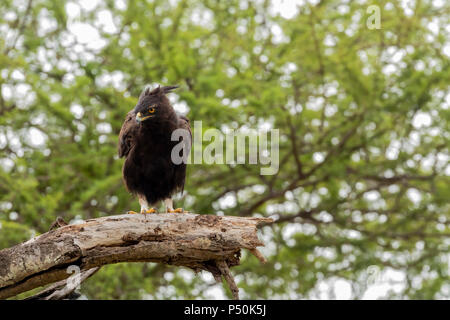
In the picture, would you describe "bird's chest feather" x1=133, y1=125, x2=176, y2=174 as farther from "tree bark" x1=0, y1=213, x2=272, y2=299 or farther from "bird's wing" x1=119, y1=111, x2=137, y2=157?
"tree bark" x1=0, y1=213, x2=272, y2=299

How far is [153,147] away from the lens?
6.56m

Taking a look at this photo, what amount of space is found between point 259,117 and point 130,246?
4.69 meters

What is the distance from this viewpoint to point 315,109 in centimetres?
1085

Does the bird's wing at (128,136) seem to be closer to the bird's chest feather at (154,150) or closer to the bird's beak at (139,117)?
the bird's chest feather at (154,150)

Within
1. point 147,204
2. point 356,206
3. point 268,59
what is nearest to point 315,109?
point 268,59

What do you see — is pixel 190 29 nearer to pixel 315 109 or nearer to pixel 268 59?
pixel 268 59

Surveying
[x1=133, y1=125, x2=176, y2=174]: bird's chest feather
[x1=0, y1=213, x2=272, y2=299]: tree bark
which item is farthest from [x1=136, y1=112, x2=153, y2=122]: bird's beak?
[x1=0, y1=213, x2=272, y2=299]: tree bark

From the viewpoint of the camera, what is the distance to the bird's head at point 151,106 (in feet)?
20.8

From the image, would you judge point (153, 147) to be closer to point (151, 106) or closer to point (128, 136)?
point (128, 136)

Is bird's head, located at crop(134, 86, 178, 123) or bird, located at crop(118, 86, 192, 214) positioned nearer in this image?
bird's head, located at crop(134, 86, 178, 123)

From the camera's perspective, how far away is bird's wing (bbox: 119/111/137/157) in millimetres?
6652

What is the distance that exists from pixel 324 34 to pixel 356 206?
4.52 m

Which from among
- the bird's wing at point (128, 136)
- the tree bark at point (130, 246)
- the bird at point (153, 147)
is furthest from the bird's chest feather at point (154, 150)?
the tree bark at point (130, 246)

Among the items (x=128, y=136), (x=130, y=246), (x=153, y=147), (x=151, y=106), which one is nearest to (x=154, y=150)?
(x=153, y=147)
